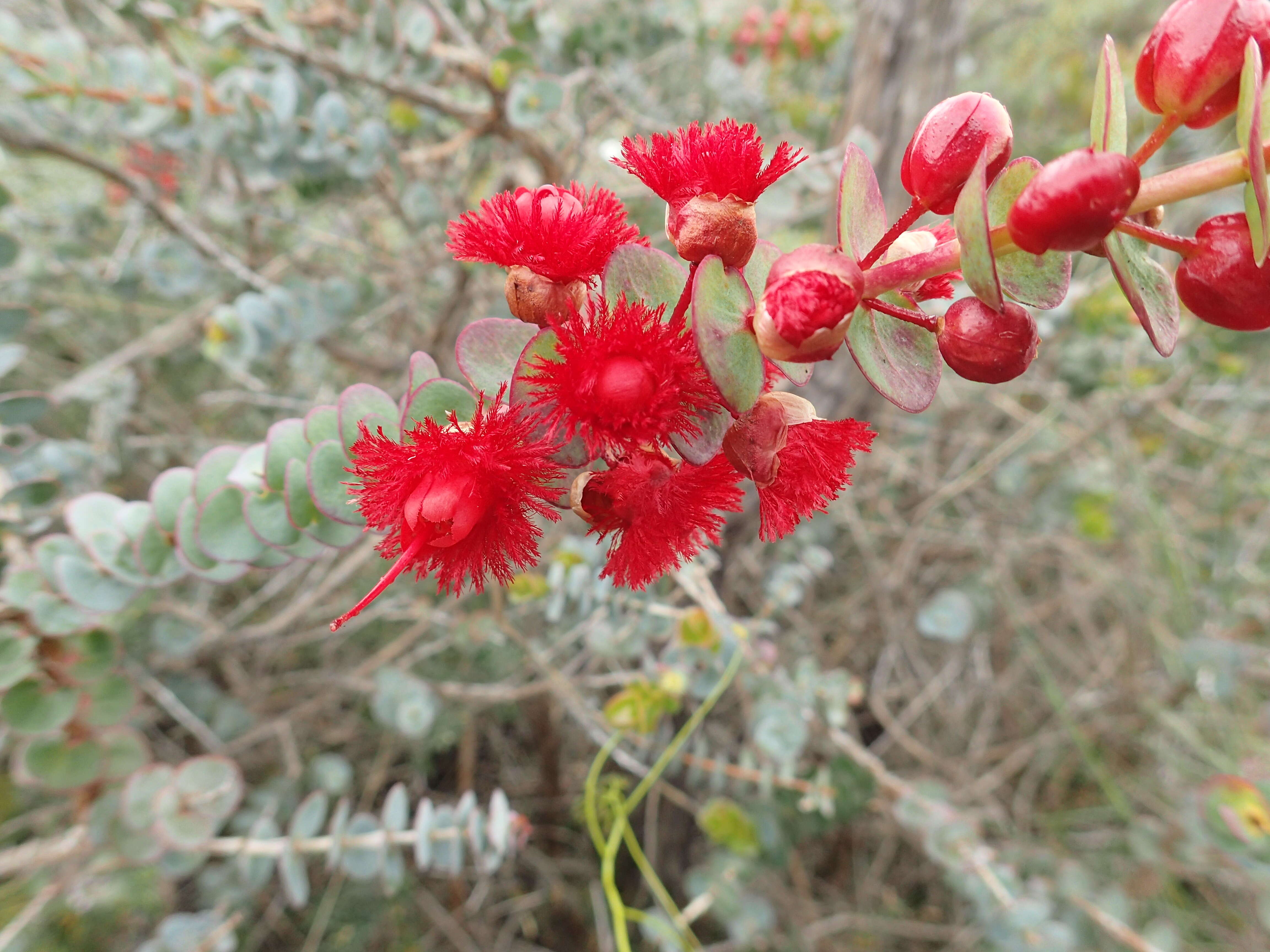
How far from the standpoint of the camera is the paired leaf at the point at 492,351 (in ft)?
1.64

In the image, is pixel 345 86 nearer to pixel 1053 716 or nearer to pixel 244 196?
pixel 244 196

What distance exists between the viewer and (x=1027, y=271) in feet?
1.37

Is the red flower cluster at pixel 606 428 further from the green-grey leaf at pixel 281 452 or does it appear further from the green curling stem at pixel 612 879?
the green curling stem at pixel 612 879

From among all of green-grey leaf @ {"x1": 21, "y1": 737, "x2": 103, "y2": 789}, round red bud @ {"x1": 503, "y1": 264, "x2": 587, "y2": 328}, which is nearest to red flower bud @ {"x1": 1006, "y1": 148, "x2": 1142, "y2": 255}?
round red bud @ {"x1": 503, "y1": 264, "x2": 587, "y2": 328}

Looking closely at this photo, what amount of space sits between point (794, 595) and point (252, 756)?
1.20m

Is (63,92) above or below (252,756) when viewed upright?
above

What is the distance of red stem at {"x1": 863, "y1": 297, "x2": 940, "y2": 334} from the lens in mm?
416

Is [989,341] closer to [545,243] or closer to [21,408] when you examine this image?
[545,243]

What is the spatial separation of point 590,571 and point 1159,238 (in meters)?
0.75

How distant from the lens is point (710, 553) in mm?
1041

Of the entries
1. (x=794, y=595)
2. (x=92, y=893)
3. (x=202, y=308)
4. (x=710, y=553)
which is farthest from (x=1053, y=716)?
(x=202, y=308)

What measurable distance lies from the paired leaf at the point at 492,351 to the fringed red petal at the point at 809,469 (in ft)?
0.62

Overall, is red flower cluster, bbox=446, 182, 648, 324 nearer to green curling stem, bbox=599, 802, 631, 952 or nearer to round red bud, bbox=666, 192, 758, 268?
round red bud, bbox=666, 192, 758, 268

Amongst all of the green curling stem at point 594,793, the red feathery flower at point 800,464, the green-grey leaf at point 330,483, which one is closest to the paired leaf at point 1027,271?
the red feathery flower at point 800,464
